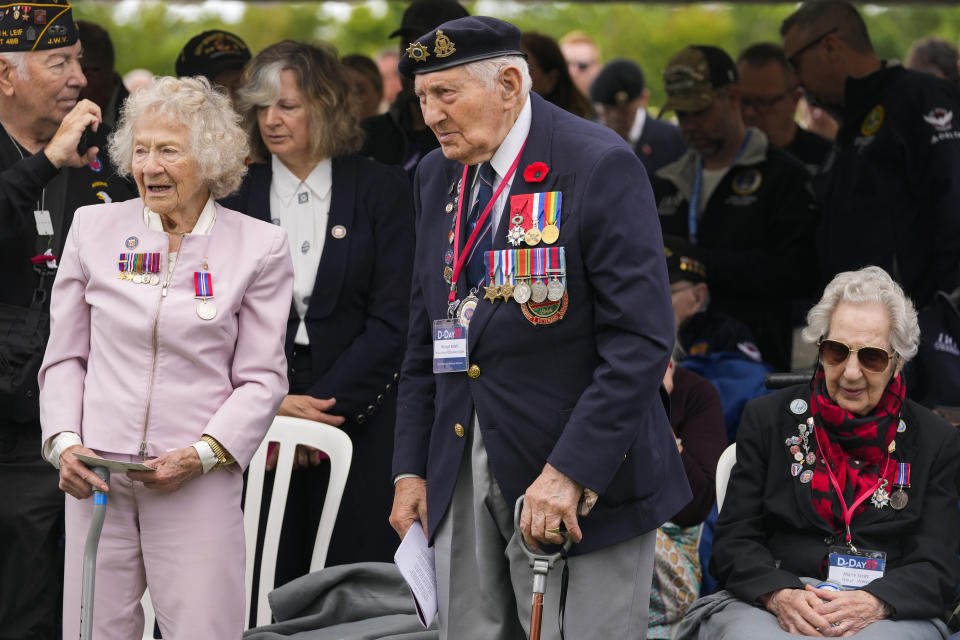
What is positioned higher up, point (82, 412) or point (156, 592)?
point (82, 412)

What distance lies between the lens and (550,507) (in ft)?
8.76

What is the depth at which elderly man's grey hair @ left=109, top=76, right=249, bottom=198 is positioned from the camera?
3359 millimetres

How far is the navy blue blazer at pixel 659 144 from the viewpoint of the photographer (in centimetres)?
748

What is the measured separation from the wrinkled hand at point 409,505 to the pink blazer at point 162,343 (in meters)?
0.44

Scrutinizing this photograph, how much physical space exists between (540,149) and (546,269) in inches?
11.7

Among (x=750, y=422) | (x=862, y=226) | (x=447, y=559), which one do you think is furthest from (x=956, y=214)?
(x=447, y=559)

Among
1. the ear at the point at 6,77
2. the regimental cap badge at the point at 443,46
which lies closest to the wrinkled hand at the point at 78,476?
the regimental cap badge at the point at 443,46

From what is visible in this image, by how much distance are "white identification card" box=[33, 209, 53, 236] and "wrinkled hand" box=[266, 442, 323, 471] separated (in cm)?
99

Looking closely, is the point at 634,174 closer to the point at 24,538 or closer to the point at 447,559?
the point at 447,559

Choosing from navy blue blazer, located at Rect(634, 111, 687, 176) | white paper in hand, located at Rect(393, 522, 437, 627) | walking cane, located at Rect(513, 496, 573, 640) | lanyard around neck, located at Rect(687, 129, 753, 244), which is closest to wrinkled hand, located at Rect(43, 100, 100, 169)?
white paper in hand, located at Rect(393, 522, 437, 627)

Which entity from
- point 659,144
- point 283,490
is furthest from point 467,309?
point 659,144

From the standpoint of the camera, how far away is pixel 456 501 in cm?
296

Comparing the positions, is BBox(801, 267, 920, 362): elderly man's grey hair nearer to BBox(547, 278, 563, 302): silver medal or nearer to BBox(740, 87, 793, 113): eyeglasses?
BBox(547, 278, 563, 302): silver medal

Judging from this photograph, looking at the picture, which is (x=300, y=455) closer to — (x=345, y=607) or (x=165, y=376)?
(x=345, y=607)
